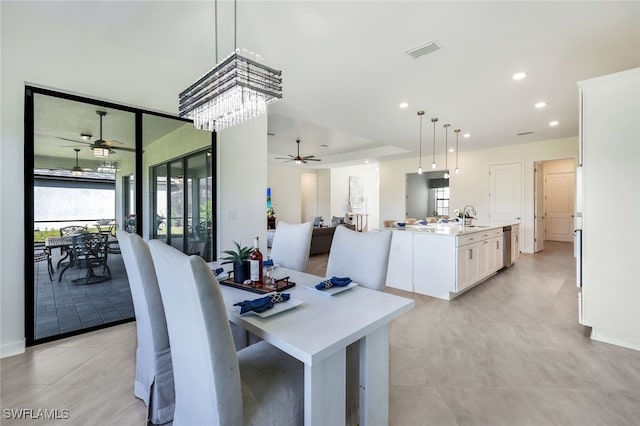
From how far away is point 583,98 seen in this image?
2.61 m

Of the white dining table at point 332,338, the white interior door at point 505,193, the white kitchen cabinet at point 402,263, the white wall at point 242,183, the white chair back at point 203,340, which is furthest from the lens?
the white interior door at point 505,193

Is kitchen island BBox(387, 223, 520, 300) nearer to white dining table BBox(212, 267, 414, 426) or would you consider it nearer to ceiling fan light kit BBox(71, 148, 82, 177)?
white dining table BBox(212, 267, 414, 426)

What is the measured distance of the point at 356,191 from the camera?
1280 cm

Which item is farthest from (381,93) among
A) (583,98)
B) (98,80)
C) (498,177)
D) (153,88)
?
(498,177)

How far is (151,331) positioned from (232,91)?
60.0 inches

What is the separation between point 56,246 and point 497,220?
8.86 metres

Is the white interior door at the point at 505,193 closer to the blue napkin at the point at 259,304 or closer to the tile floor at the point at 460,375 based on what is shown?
the tile floor at the point at 460,375

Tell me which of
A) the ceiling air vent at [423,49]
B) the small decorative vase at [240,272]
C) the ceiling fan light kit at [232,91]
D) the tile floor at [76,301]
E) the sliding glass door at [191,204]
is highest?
the ceiling air vent at [423,49]

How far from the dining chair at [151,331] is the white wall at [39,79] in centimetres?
152

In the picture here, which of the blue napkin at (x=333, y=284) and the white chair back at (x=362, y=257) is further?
the white chair back at (x=362, y=257)

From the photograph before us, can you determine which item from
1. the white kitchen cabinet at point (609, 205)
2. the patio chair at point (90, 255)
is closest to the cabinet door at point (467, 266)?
the white kitchen cabinet at point (609, 205)

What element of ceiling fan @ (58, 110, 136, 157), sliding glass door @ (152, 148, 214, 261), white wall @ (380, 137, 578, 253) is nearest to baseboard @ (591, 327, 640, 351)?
sliding glass door @ (152, 148, 214, 261)

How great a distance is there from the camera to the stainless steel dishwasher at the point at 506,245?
5199 mm

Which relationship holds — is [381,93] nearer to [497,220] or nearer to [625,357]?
[625,357]
